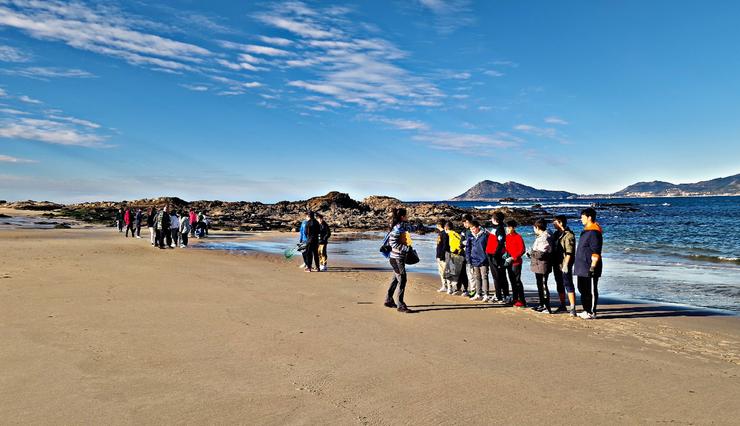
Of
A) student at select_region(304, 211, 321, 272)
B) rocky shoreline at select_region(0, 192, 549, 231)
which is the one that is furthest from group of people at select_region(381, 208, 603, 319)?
rocky shoreline at select_region(0, 192, 549, 231)

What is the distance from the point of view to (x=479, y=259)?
11359mm

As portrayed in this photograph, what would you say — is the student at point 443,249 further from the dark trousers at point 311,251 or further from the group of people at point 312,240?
the dark trousers at point 311,251

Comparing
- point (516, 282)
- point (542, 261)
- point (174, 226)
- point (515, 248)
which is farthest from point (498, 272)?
point (174, 226)

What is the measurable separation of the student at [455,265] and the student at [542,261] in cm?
232

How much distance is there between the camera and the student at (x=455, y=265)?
12.3 m

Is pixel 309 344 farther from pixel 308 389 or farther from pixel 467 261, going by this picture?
pixel 467 261

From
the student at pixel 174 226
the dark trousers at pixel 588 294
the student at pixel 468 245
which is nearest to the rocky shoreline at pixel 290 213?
the student at pixel 174 226

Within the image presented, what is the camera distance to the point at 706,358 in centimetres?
696

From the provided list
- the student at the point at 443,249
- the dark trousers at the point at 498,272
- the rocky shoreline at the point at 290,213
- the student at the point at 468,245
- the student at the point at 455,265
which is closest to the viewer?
the dark trousers at the point at 498,272

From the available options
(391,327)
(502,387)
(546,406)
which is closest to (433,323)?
(391,327)

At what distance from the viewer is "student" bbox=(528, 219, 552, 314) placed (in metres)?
9.96

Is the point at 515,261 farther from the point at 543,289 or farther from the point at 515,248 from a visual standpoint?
the point at 543,289

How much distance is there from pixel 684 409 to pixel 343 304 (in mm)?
6608

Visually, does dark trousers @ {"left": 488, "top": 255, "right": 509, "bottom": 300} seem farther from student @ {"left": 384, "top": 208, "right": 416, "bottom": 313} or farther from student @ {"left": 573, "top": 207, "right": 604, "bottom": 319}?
student @ {"left": 384, "top": 208, "right": 416, "bottom": 313}
